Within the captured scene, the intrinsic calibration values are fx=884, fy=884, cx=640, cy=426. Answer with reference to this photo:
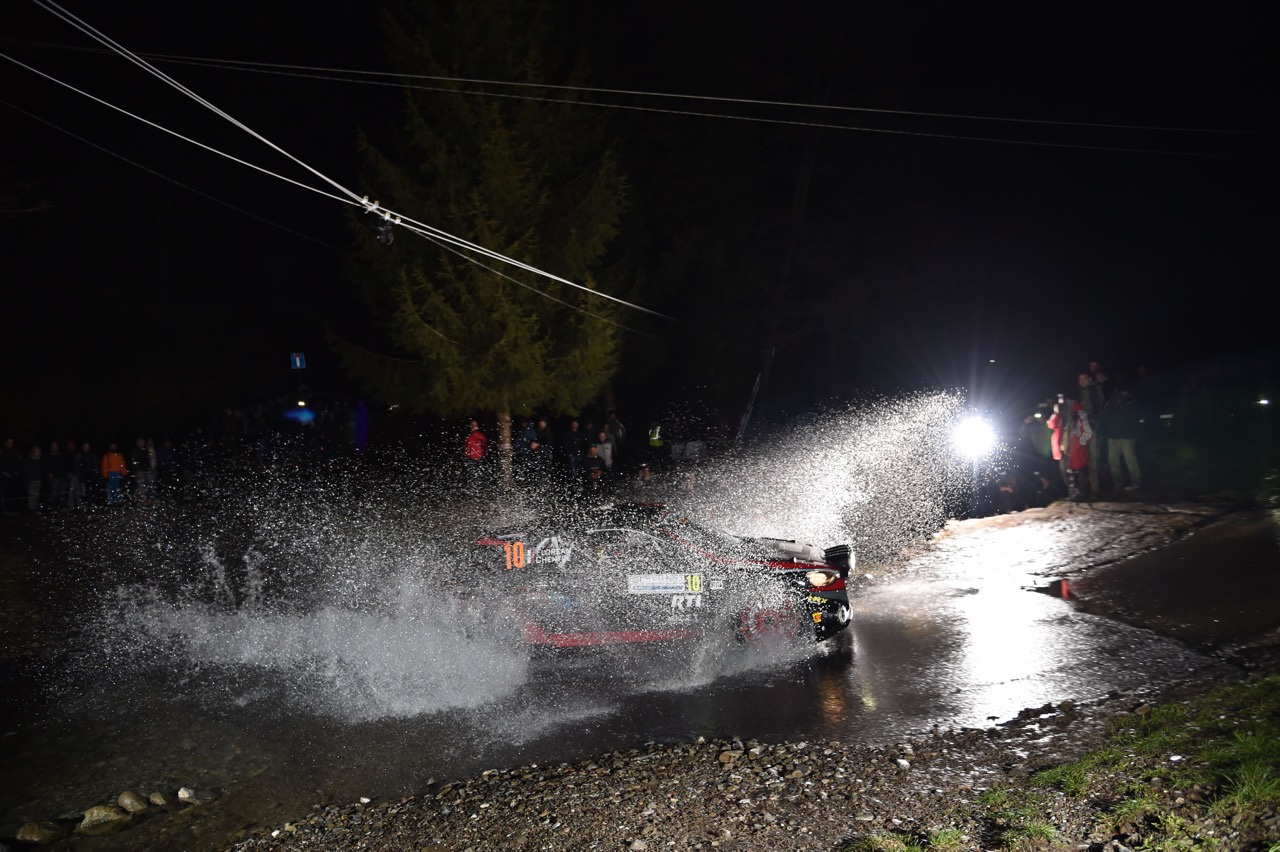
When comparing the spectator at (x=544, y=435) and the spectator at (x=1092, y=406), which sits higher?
the spectator at (x=544, y=435)

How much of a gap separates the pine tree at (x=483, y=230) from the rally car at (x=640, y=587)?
9457mm

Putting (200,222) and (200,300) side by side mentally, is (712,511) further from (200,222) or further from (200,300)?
(200,222)

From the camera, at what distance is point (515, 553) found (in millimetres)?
9352

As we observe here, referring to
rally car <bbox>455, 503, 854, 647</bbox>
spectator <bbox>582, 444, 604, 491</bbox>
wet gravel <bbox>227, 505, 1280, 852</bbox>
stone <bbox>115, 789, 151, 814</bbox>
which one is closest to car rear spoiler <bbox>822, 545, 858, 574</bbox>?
rally car <bbox>455, 503, 854, 647</bbox>

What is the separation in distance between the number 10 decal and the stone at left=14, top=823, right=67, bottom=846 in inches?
168

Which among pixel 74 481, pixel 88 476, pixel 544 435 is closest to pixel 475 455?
pixel 544 435

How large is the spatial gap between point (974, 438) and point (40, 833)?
16.5 metres

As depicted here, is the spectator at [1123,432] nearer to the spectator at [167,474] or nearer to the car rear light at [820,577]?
the car rear light at [820,577]

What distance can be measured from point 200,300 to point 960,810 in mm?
38003

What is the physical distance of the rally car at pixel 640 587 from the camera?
8953 millimetres

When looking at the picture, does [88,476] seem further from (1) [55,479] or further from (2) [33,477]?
(2) [33,477]

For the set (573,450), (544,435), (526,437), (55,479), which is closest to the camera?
(55,479)

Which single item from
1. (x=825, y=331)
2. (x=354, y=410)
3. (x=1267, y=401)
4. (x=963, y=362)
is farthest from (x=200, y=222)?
(x=1267, y=401)

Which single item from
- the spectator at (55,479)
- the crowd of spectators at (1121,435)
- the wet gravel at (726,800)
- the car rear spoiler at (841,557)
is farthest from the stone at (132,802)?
the crowd of spectators at (1121,435)
